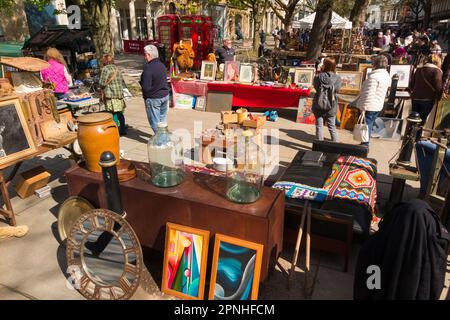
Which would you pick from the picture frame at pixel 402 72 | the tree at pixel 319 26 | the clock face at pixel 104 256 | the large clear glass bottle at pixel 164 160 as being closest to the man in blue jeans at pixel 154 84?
the large clear glass bottle at pixel 164 160

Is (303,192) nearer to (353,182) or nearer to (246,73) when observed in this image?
(353,182)

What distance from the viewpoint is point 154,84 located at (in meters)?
6.30

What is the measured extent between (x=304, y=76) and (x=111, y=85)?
16.9ft

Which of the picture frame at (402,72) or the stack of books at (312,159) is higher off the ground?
the picture frame at (402,72)

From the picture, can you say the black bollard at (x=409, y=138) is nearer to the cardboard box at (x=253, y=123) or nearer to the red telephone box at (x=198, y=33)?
the cardboard box at (x=253, y=123)

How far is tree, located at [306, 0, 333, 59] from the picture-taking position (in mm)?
12716

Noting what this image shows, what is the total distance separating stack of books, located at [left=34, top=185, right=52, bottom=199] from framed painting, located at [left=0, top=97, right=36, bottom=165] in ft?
2.73

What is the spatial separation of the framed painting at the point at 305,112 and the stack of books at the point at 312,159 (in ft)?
12.7

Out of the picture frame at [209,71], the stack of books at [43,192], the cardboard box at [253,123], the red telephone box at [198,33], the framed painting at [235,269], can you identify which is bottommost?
the stack of books at [43,192]

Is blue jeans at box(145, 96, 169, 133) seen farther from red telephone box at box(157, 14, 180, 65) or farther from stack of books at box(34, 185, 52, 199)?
red telephone box at box(157, 14, 180, 65)

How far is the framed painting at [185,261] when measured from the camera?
288 cm

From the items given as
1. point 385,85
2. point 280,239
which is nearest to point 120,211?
point 280,239

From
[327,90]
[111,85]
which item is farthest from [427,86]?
[111,85]
